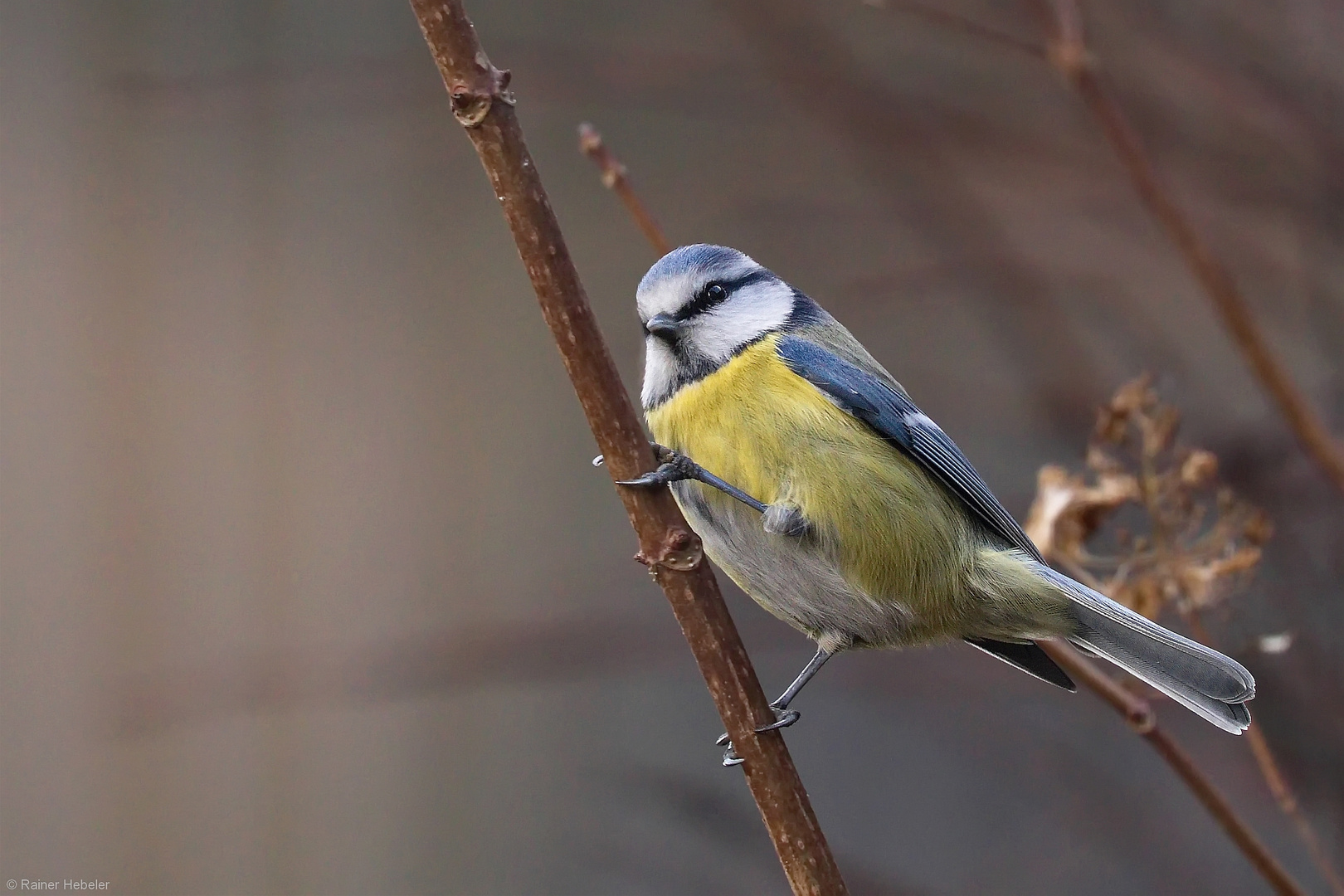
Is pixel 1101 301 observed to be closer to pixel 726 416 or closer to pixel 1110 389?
pixel 1110 389

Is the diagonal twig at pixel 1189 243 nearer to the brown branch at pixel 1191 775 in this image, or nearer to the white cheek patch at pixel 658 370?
the brown branch at pixel 1191 775

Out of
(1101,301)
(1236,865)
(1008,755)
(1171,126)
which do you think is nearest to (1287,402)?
(1171,126)

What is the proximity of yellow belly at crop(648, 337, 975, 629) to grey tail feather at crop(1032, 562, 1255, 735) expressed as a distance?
128mm

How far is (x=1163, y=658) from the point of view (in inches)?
46.1

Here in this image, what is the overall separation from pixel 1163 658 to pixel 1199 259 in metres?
0.40

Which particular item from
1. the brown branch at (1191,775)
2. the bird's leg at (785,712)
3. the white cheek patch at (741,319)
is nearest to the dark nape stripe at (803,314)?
the white cheek patch at (741,319)

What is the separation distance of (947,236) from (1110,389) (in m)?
0.38

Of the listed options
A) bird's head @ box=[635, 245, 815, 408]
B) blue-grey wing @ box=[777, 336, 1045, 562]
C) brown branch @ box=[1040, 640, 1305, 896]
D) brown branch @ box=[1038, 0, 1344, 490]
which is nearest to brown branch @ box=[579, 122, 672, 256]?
bird's head @ box=[635, 245, 815, 408]

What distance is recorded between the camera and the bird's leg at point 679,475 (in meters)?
0.95

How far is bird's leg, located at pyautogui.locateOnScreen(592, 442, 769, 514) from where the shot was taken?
95 centimetres

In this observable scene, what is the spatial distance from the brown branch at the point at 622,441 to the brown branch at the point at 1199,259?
48 centimetres

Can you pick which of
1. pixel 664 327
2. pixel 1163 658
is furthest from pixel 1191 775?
pixel 664 327

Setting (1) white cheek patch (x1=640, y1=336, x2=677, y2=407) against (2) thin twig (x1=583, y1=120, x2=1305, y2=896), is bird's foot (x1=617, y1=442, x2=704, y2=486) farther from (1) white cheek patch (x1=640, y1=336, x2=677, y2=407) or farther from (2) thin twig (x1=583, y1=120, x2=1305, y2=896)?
(2) thin twig (x1=583, y1=120, x2=1305, y2=896)

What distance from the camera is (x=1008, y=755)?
212cm
